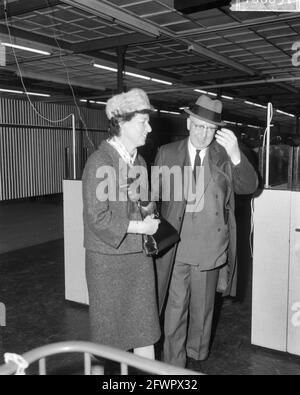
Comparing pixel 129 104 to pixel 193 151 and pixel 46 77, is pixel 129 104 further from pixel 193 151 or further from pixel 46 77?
pixel 46 77

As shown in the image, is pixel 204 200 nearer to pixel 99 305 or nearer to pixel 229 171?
pixel 229 171

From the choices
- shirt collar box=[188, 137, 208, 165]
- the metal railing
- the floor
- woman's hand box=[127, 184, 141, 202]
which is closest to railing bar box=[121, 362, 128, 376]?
the metal railing

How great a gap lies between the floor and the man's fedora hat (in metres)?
1.60

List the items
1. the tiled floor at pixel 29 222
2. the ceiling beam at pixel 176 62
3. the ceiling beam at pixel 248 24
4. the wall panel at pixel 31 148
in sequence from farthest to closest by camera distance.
Answer: the wall panel at pixel 31 148 → the ceiling beam at pixel 176 62 → the tiled floor at pixel 29 222 → the ceiling beam at pixel 248 24

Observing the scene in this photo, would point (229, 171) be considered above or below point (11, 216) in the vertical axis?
above

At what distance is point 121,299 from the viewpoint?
191cm

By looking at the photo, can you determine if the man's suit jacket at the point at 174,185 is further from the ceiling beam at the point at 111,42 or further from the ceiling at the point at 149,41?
the ceiling beam at the point at 111,42

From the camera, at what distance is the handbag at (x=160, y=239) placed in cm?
190

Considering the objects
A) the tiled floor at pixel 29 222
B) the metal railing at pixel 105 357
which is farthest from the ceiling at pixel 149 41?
the tiled floor at pixel 29 222

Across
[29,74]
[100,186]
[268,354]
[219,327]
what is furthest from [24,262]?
[29,74]

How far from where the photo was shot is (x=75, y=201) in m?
3.75

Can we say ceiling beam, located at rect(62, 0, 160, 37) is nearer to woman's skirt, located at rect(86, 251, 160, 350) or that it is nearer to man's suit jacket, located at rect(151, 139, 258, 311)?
man's suit jacket, located at rect(151, 139, 258, 311)

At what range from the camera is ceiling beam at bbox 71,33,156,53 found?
560cm

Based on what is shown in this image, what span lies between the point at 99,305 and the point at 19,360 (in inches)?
30.6
